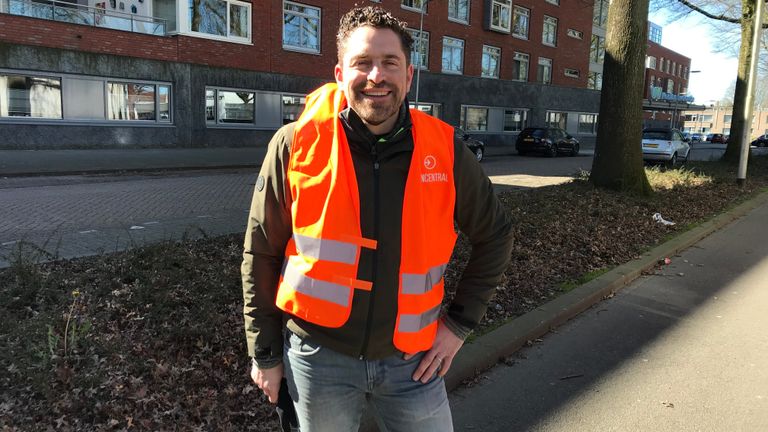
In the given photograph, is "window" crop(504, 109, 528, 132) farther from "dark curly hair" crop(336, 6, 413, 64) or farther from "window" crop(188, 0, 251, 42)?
"dark curly hair" crop(336, 6, 413, 64)

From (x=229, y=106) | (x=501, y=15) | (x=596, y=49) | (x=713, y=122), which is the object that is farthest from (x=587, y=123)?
(x=713, y=122)

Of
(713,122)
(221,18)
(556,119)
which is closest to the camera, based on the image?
(221,18)

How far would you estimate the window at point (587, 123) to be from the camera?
137 feet

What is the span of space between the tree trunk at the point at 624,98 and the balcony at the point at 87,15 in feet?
52.5

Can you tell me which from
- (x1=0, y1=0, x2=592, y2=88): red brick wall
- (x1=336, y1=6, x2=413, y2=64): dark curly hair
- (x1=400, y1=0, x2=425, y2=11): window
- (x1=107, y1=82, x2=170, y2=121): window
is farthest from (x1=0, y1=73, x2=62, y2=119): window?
(x1=336, y1=6, x2=413, y2=64): dark curly hair

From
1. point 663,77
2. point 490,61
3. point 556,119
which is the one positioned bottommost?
point 556,119

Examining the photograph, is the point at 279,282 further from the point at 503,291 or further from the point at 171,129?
the point at 171,129

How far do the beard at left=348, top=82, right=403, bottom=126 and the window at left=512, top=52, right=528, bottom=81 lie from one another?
36384 millimetres

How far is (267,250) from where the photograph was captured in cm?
188

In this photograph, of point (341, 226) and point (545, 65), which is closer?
point (341, 226)

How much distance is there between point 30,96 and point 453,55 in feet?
69.4

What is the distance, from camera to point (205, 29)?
21.6 meters

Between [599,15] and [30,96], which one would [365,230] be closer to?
[30,96]

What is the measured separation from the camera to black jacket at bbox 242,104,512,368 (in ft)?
5.82
